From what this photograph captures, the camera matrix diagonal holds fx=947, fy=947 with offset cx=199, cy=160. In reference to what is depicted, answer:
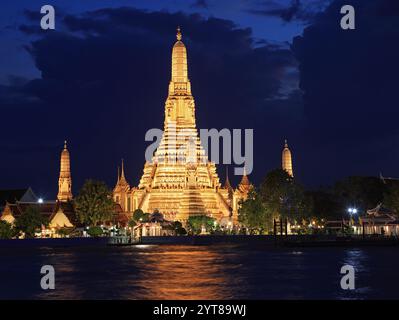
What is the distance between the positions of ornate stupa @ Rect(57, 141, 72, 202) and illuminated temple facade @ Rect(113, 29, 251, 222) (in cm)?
1243

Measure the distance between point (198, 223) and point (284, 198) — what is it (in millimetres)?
16373

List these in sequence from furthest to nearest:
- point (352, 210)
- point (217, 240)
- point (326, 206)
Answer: point (326, 206) < point (352, 210) < point (217, 240)

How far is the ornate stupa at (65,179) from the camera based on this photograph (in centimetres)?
13450

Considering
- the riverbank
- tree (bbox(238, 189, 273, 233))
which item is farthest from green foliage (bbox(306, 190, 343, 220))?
the riverbank

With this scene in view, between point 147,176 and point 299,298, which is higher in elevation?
point 147,176

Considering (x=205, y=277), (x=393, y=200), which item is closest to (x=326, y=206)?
(x=393, y=200)

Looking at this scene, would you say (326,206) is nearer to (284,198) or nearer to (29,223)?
(284,198)

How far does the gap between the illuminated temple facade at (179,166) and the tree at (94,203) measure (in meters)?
15.6

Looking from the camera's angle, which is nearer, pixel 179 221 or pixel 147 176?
pixel 179 221

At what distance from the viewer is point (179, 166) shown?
400ft
